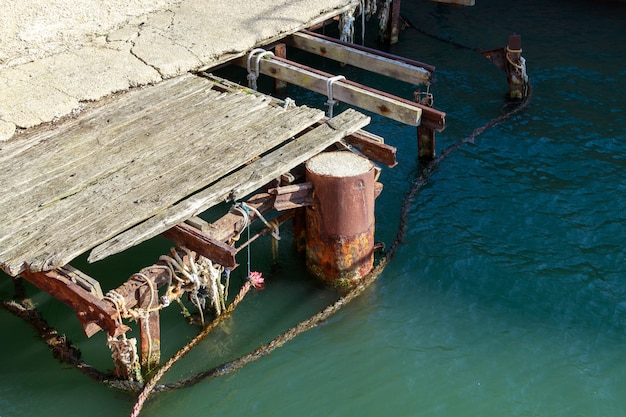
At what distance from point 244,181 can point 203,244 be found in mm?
951

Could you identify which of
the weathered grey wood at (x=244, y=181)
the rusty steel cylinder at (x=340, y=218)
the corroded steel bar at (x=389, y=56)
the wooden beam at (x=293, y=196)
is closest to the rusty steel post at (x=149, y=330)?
the weathered grey wood at (x=244, y=181)

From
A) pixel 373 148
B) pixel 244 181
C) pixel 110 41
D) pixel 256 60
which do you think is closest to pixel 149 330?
pixel 244 181

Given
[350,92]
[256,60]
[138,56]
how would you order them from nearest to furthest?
[350,92] < [138,56] < [256,60]

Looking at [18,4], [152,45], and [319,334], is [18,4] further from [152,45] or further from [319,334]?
[319,334]

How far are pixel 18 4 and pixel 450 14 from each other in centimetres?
979

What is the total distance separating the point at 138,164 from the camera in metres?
7.75

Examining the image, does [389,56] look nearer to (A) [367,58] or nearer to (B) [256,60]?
(A) [367,58]

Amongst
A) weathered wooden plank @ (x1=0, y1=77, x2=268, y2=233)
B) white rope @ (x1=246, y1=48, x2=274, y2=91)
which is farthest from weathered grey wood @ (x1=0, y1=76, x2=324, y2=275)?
white rope @ (x1=246, y1=48, x2=274, y2=91)

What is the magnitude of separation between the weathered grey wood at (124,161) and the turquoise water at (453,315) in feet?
5.48

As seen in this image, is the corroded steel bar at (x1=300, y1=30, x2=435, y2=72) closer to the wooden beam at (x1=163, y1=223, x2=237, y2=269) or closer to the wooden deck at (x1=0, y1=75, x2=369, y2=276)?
the wooden deck at (x1=0, y1=75, x2=369, y2=276)

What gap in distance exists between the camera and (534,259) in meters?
8.93

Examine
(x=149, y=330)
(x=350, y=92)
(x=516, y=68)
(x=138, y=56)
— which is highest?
(x=138, y=56)

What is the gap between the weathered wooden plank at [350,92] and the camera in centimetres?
896

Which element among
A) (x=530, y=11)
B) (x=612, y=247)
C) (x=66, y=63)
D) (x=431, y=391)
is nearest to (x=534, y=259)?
(x=612, y=247)
